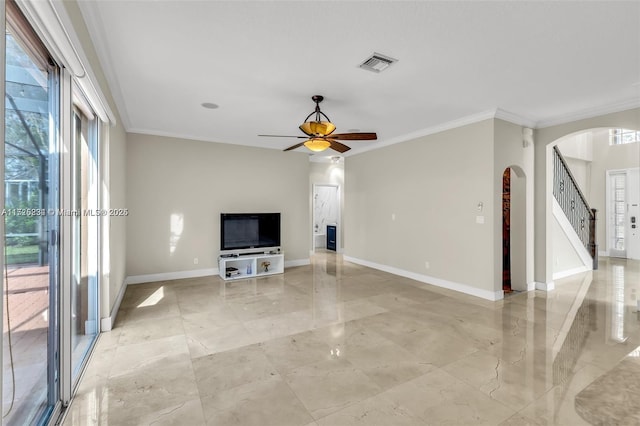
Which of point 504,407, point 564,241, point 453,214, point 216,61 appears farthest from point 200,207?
point 564,241

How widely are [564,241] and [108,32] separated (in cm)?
787

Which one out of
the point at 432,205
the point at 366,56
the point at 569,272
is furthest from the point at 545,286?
the point at 366,56

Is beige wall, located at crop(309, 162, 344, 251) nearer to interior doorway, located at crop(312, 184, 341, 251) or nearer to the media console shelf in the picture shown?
interior doorway, located at crop(312, 184, 341, 251)

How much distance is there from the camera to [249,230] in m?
6.23

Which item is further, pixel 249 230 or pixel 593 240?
pixel 593 240

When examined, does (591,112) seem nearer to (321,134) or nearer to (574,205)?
(574,205)

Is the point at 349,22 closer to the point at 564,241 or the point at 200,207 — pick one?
the point at 200,207

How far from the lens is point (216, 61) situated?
2969mm

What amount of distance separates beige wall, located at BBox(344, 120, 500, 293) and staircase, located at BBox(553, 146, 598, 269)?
287cm

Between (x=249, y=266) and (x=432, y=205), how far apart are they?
366 centimetres

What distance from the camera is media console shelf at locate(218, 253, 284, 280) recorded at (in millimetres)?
5807

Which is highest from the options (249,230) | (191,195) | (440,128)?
(440,128)

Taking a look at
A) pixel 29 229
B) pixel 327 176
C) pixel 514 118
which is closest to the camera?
pixel 29 229

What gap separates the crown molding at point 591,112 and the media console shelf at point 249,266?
520 cm
